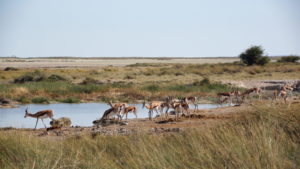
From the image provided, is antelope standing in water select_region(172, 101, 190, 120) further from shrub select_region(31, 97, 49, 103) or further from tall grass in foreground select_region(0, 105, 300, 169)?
shrub select_region(31, 97, 49, 103)

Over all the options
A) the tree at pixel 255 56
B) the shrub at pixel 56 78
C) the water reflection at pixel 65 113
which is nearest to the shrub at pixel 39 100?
the water reflection at pixel 65 113

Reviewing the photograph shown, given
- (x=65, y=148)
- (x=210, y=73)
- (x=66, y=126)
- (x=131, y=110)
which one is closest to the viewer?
(x=65, y=148)

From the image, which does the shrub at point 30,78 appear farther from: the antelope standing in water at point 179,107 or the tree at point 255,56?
the tree at point 255,56

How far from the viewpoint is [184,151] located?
9.08m

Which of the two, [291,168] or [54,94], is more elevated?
[291,168]

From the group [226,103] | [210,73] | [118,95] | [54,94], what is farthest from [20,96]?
[210,73]

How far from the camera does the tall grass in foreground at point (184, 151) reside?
26.4ft

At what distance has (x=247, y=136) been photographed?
9.67 meters

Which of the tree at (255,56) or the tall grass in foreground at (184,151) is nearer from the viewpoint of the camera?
the tall grass in foreground at (184,151)

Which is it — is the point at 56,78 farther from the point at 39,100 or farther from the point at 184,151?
the point at 184,151

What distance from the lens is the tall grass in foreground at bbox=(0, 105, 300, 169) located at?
8.05 m

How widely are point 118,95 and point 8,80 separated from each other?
53.3 feet

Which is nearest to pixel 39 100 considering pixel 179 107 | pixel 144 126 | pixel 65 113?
pixel 65 113

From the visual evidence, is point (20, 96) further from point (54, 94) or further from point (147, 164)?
point (147, 164)
